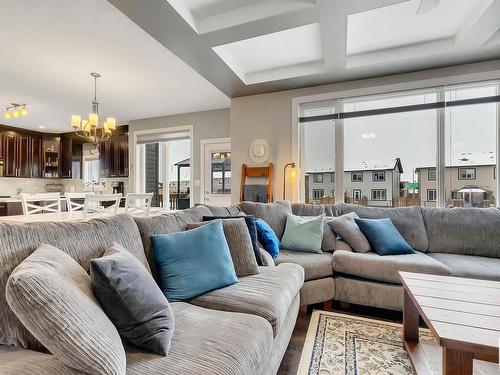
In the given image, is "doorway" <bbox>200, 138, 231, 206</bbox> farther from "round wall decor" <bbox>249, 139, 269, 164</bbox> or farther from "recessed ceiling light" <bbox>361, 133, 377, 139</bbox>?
"recessed ceiling light" <bbox>361, 133, 377, 139</bbox>

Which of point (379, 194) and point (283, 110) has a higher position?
point (283, 110)

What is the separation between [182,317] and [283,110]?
351 cm

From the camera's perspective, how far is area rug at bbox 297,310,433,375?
1.56m

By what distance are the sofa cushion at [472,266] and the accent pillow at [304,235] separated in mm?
1049

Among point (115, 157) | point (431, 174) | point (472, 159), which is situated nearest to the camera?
point (472, 159)

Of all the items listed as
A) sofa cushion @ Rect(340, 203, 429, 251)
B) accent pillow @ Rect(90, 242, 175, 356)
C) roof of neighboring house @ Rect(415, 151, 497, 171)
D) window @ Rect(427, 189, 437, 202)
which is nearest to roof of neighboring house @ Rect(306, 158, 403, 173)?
window @ Rect(427, 189, 437, 202)

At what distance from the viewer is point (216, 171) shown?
5.26 m

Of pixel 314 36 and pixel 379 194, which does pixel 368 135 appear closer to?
pixel 379 194

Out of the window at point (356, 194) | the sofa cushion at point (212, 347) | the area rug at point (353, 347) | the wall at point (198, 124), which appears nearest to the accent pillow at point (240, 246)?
the sofa cushion at point (212, 347)

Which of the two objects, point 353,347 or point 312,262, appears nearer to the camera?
point 353,347

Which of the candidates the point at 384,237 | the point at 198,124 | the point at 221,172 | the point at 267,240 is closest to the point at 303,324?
the point at 267,240

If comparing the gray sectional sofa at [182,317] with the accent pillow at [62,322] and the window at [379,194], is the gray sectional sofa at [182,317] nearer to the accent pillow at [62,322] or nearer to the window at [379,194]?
the accent pillow at [62,322]

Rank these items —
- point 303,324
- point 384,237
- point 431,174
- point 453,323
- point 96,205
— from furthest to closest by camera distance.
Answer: point 431,174
point 96,205
point 384,237
point 303,324
point 453,323

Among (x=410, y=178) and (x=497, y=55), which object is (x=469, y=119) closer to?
(x=497, y=55)
